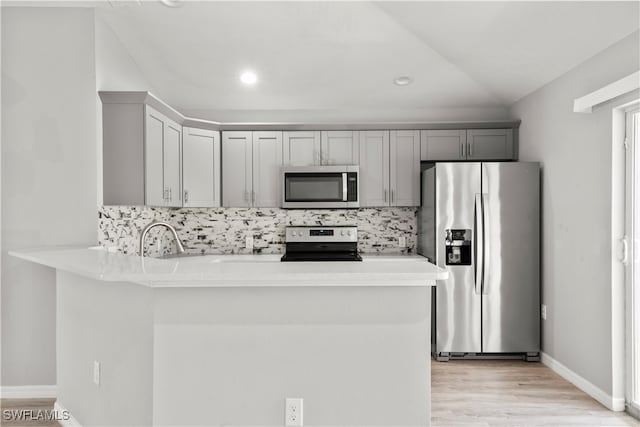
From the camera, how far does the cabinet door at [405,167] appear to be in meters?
4.58

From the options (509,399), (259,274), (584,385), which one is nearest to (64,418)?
(259,274)

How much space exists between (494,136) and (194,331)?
12.3 ft

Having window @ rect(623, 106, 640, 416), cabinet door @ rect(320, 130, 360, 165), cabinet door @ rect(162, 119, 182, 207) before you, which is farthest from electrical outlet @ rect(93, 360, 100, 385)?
window @ rect(623, 106, 640, 416)

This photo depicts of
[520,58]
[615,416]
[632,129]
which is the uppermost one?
[520,58]

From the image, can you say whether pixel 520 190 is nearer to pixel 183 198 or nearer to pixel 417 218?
pixel 417 218

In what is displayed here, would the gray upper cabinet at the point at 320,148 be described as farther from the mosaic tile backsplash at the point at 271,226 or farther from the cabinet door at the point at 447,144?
the cabinet door at the point at 447,144

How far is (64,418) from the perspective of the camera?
260cm

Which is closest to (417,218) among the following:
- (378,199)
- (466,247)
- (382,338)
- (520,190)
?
(378,199)

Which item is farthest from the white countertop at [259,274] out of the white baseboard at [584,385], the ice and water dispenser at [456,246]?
the ice and water dispenser at [456,246]

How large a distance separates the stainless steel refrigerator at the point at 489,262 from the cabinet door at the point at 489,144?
1.97 ft

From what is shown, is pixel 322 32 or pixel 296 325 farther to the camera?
pixel 322 32

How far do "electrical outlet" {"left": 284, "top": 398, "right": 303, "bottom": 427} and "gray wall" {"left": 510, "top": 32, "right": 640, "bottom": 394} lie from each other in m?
2.28

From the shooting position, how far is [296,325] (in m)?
1.93

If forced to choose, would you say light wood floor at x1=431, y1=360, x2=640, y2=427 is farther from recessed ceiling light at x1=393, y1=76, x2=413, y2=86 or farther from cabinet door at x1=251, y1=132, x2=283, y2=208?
recessed ceiling light at x1=393, y1=76, x2=413, y2=86
